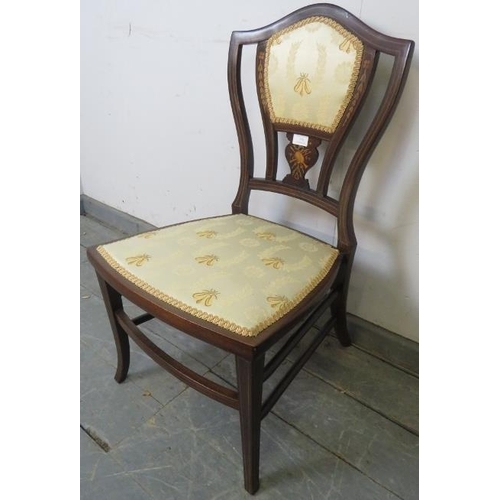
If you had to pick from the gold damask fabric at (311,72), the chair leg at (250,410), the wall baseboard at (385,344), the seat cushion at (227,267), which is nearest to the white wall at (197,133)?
the wall baseboard at (385,344)

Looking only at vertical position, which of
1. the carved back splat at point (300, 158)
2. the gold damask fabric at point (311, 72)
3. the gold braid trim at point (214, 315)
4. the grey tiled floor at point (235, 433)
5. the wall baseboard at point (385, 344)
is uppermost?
the gold damask fabric at point (311, 72)

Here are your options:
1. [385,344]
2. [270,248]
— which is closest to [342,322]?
[385,344]

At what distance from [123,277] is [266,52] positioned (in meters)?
0.64

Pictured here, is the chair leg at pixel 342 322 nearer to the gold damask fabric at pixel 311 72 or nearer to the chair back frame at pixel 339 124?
the chair back frame at pixel 339 124

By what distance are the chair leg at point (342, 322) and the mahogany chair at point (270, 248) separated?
0.04 metres

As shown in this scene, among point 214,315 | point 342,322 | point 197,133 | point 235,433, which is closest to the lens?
point 214,315

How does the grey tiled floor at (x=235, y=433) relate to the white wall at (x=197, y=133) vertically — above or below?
below

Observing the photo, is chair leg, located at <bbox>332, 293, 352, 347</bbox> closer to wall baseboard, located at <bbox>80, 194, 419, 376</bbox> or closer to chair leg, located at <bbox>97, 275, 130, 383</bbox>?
wall baseboard, located at <bbox>80, 194, 419, 376</bbox>

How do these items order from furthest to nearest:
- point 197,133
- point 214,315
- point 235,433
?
point 197,133
point 235,433
point 214,315

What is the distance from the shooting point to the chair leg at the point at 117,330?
0.96 metres

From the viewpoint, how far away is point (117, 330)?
1025mm

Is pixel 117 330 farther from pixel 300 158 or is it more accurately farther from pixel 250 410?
pixel 300 158

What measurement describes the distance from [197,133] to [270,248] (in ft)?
2.23

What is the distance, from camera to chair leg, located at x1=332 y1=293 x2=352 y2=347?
111 centimetres
